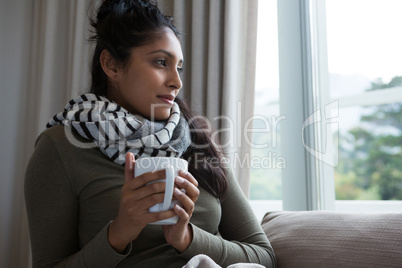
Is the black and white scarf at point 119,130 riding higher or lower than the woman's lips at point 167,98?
lower

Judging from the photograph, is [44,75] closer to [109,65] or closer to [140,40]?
[109,65]

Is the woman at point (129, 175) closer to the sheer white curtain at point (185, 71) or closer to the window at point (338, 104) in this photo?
the sheer white curtain at point (185, 71)

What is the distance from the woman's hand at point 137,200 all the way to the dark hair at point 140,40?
0.38 meters

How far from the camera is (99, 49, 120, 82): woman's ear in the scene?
1.25m

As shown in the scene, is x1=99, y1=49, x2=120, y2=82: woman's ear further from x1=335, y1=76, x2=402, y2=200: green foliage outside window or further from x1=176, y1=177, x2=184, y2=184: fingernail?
x1=335, y1=76, x2=402, y2=200: green foliage outside window

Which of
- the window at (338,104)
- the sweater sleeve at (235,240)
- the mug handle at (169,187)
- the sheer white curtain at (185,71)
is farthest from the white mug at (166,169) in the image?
the window at (338,104)

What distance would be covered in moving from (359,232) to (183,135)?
0.52 m

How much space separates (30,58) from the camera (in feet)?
7.88

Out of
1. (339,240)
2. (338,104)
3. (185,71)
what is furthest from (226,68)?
(339,240)

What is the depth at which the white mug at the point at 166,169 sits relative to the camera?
0.71 m

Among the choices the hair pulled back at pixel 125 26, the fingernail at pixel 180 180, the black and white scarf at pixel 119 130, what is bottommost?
the fingernail at pixel 180 180

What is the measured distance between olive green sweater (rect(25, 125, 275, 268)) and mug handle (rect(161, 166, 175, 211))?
246mm

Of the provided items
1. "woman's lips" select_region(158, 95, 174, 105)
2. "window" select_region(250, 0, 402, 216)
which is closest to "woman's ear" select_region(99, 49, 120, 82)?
"woman's lips" select_region(158, 95, 174, 105)

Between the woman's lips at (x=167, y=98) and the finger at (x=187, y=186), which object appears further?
the woman's lips at (x=167, y=98)
